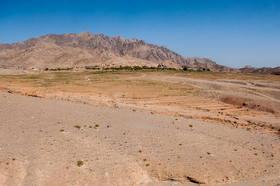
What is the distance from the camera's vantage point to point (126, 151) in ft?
46.5

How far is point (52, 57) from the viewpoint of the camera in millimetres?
178375

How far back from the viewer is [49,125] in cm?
1744

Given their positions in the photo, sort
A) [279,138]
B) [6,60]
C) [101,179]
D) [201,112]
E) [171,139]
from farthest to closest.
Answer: [6,60] < [201,112] < [279,138] < [171,139] < [101,179]

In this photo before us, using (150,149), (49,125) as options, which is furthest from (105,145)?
(49,125)

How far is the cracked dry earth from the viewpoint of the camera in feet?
37.7

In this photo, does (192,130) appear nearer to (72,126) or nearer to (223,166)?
(223,166)

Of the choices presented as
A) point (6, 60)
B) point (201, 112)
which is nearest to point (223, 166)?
point (201, 112)

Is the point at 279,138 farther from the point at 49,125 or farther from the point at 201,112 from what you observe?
the point at 49,125

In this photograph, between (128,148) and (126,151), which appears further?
(128,148)

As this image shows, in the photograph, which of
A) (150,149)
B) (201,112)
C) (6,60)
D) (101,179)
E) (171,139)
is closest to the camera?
(101,179)

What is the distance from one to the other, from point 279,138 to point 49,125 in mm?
18007

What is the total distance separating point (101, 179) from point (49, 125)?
321 inches

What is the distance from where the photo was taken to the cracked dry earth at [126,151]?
37.7 ft

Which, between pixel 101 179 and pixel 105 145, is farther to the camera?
pixel 105 145
